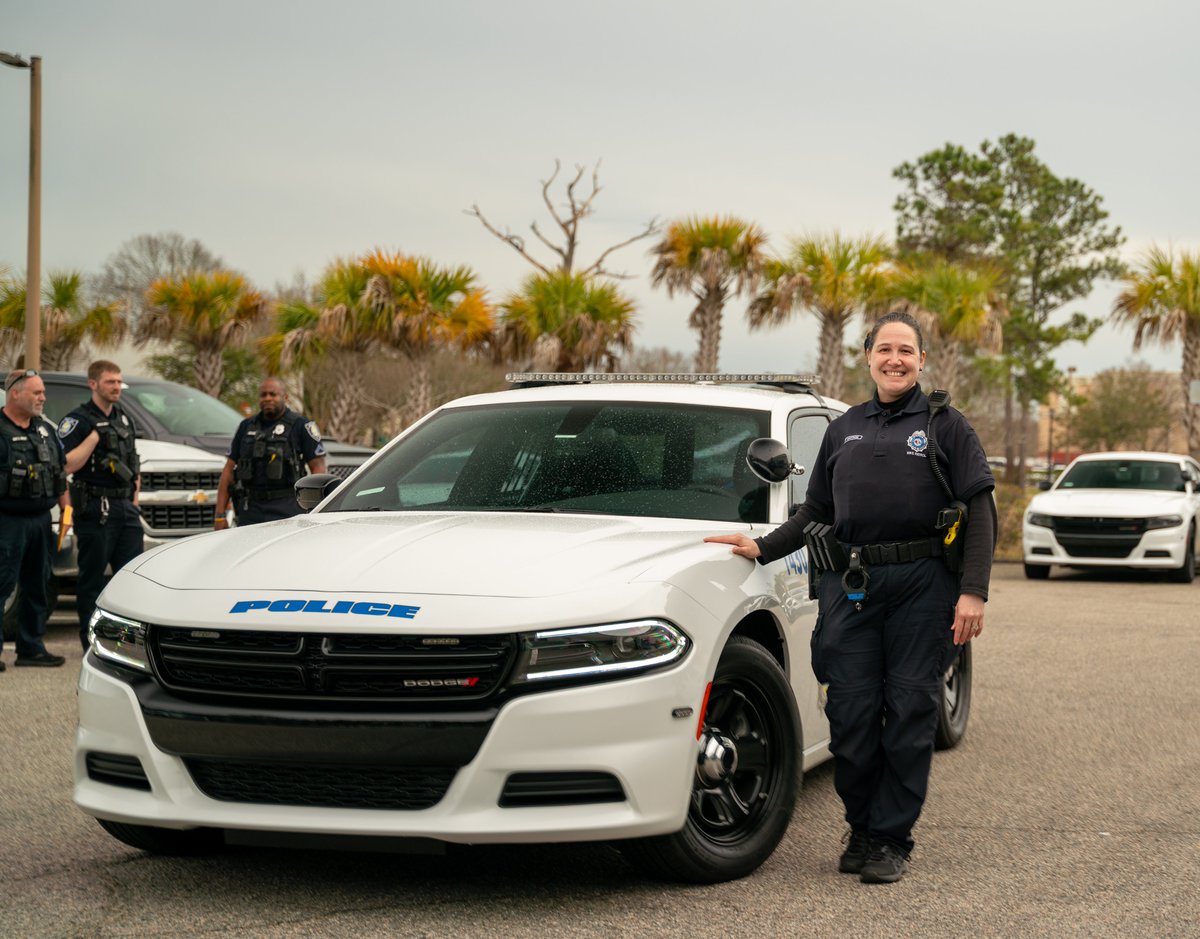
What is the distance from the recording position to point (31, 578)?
10.0 meters

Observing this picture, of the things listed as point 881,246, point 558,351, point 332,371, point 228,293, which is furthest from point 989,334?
point 332,371

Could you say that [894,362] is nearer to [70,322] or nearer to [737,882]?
[737,882]

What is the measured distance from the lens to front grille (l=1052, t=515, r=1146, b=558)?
17.7 m

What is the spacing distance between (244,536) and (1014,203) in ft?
177

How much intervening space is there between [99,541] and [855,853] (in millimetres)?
6564

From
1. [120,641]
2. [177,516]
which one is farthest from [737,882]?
[177,516]

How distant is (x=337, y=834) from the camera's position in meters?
4.23

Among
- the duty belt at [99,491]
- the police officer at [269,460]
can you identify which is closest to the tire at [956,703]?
the police officer at [269,460]

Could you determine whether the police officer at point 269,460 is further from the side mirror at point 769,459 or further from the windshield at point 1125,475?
the windshield at point 1125,475

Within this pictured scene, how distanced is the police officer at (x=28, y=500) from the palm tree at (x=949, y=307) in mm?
22587

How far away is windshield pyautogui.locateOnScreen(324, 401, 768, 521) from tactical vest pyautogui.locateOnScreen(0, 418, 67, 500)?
4192 millimetres

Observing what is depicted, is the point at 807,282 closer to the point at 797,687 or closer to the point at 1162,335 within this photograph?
the point at 1162,335

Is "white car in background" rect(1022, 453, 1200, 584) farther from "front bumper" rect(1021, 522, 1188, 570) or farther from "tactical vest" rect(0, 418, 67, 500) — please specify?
"tactical vest" rect(0, 418, 67, 500)

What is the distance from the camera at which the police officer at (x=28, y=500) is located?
9.57m
